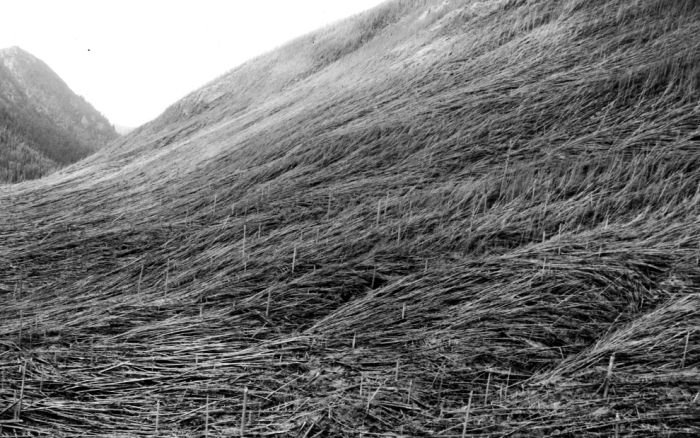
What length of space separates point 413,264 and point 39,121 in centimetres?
4092

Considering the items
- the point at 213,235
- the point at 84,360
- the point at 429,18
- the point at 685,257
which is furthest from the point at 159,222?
the point at 429,18

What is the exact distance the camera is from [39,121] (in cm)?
3781

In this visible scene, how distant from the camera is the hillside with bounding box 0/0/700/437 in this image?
272 cm

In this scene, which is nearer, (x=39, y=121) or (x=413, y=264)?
(x=413, y=264)

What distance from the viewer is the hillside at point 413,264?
2721 millimetres

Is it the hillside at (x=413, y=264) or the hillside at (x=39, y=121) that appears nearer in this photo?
the hillside at (x=413, y=264)

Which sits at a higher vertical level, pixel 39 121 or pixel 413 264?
pixel 39 121

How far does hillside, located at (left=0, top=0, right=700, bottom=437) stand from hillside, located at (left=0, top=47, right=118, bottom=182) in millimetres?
16194

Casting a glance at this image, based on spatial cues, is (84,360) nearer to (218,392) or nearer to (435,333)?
(218,392)

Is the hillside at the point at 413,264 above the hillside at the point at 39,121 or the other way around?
the other way around

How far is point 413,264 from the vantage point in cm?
402

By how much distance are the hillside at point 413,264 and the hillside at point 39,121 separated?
1619 centimetres

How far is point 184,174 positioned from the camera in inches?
285

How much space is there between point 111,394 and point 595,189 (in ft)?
12.4
